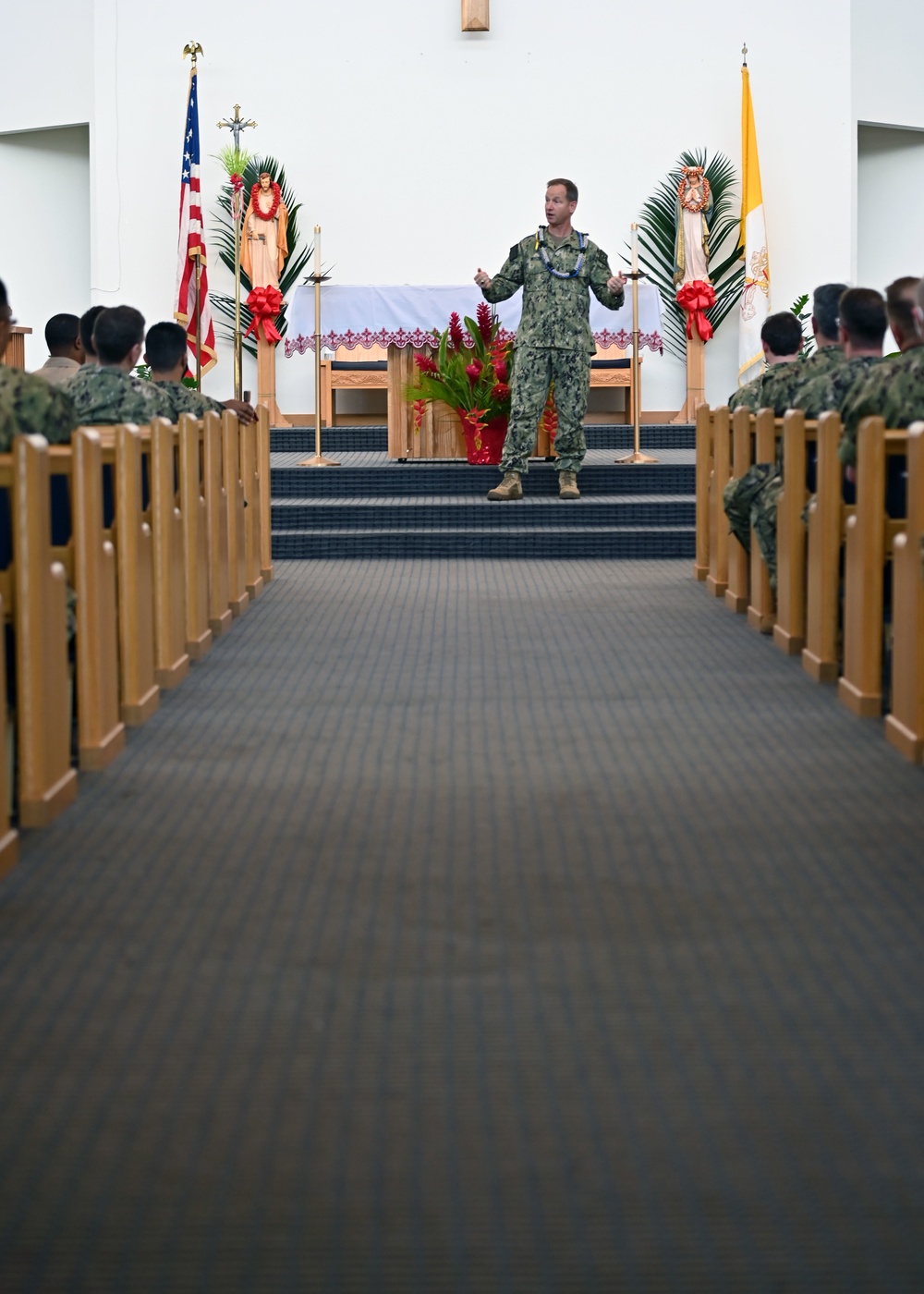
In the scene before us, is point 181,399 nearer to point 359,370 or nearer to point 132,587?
point 132,587

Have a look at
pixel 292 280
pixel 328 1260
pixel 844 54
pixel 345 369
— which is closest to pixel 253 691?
pixel 328 1260

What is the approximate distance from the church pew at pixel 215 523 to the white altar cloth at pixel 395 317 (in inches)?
172

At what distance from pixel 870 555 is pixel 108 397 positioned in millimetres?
2432

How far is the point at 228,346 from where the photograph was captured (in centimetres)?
1235

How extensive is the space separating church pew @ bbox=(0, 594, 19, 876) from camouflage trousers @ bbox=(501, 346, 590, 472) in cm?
548

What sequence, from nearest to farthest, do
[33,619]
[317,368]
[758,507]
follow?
[33,619], [758,507], [317,368]

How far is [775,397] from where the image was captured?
5.73 m

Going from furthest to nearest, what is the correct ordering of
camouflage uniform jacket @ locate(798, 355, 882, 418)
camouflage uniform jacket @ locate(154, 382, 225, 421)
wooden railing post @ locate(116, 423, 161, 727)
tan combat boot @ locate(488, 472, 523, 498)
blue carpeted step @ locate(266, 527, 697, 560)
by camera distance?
1. tan combat boot @ locate(488, 472, 523, 498)
2. blue carpeted step @ locate(266, 527, 697, 560)
3. camouflage uniform jacket @ locate(154, 382, 225, 421)
4. camouflage uniform jacket @ locate(798, 355, 882, 418)
5. wooden railing post @ locate(116, 423, 161, 727)

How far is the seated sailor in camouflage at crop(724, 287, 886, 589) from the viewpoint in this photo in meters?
4.95

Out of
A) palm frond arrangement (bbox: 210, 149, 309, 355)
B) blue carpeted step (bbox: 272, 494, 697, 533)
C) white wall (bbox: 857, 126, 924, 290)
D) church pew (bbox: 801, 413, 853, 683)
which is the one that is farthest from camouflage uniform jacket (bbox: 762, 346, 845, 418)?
white wall (bbox: 857, 126, 924, 290)

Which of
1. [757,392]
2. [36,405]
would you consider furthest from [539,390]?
[36,405]

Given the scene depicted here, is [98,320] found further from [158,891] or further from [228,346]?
[228,346]

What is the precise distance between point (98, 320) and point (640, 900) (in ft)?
9.84

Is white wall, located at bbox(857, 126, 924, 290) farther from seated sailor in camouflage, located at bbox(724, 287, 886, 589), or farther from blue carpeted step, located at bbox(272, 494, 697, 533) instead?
seated sailor in camouflage, located at bbox(724, 287, 886, 589)
